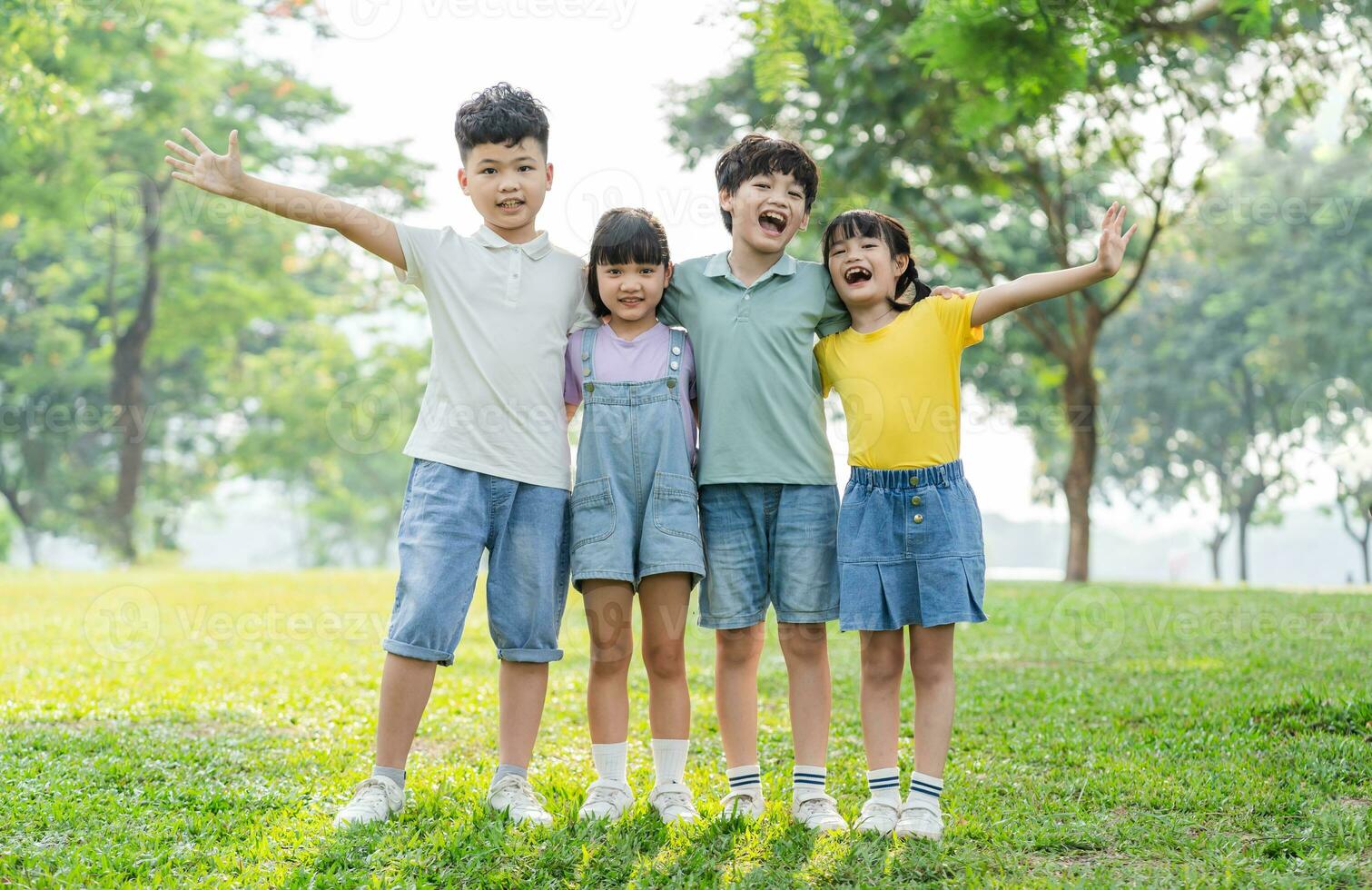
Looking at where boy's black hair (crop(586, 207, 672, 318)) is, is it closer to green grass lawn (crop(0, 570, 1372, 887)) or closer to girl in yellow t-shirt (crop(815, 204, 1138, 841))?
girl in yellow t-shirt (crop(815, 204, 1138, 841))

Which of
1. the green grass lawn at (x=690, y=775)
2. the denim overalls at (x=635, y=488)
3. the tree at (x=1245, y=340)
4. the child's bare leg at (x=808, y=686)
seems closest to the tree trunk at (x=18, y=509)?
the green grass lawn at (x=690, y=775)

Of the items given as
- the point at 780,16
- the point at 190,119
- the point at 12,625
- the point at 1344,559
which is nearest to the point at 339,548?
the point at 190,119

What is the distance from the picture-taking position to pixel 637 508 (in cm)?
358

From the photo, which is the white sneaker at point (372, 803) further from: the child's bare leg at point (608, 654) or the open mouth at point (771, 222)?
the open mouth at point (771, 222)

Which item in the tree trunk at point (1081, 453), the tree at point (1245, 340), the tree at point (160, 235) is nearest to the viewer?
the tree trunk at point (1081, 453)

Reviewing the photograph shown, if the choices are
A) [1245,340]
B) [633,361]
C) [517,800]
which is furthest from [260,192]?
[1245,340]

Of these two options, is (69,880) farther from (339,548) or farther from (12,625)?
(339,548)

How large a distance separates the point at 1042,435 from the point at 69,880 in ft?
93.6

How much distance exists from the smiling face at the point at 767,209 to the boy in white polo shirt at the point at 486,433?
1.93 ft

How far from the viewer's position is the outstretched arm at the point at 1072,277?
3.44m

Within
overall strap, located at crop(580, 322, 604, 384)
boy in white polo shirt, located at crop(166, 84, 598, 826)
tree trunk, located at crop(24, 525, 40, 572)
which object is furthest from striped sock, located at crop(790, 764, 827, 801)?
tree trunk, located at crop(24, 525, 40, 572)

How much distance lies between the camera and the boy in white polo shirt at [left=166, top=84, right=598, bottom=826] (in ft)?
11.6

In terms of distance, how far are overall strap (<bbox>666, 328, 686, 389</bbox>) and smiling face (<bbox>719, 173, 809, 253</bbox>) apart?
38 cm

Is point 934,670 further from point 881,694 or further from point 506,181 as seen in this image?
point 506,181
